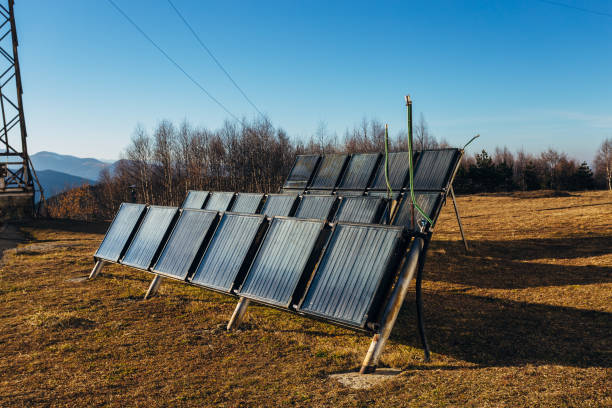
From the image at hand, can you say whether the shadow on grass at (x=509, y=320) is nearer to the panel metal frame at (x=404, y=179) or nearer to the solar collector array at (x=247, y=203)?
the panel metal frame at (x=404, y=179)

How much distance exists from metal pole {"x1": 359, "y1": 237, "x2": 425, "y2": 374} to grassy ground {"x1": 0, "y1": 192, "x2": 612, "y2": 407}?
334 mm

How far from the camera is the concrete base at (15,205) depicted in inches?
924

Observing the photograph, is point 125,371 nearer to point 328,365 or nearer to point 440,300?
point 328,365

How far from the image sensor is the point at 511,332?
582 cm

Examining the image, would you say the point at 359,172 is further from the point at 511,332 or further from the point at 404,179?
the point at 511,332

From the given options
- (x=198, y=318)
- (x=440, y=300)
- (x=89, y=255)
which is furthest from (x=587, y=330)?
(x=89, y=255)

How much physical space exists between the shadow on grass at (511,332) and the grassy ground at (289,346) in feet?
0.09

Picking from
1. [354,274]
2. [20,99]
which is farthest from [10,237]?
[354,274]

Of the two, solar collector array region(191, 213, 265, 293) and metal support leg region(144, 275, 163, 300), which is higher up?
solar collector array region(191, 213, 265, 293)

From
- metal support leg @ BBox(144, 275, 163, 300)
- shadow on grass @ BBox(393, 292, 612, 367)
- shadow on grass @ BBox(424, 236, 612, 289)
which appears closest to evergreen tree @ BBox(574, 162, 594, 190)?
shadow on grass @ BBox(424, 236, 612, 289)

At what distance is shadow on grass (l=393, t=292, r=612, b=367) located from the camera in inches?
192

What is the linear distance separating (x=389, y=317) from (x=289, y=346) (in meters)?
1.69

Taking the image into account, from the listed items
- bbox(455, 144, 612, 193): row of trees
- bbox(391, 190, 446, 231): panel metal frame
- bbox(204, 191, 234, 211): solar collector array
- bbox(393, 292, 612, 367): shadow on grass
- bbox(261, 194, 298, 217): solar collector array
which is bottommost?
bbox(393, 292, 612, 367): shadow on grass

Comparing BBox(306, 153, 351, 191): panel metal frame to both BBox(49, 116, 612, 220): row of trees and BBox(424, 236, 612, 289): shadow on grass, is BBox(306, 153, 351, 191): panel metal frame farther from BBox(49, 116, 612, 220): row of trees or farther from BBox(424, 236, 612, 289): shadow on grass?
BBox(49, 116, 612, 220): row of trees
